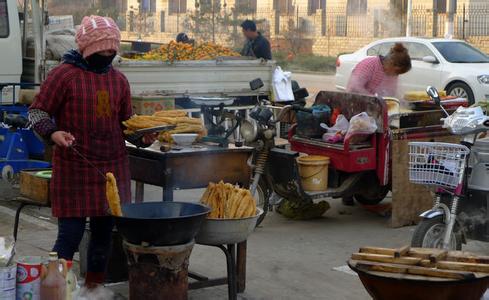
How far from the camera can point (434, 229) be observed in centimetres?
649

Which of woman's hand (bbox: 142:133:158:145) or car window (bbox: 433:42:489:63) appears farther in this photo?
car window (bbox: 433:42:489:63)

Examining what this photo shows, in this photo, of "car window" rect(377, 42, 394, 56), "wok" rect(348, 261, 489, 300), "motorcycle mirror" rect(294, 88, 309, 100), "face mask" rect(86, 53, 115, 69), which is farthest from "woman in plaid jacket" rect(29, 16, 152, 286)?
"car window" rect(377, 42, 394, 56)

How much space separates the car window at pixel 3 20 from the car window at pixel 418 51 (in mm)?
9372

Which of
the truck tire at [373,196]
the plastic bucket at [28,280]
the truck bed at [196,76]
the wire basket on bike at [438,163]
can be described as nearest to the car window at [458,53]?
the truck bed at [196,76]

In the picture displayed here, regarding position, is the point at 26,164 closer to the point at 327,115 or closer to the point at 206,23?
the point at 327,115

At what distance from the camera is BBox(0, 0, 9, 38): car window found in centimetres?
1058

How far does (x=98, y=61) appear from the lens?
16.8ft

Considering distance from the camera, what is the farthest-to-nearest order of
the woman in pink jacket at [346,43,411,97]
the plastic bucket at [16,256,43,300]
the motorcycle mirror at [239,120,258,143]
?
1. the woman in pink jacket at [346,43,411,97]
2. the motorcycle mirror at [239,120,258,143]
3. the plastic bucket at [16,256,43,300]

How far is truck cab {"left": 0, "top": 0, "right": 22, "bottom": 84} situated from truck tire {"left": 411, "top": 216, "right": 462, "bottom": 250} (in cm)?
600

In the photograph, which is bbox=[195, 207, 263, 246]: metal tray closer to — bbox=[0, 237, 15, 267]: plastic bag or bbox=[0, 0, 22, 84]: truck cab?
bbox=[0, 237, 15, 267]: plastic bag

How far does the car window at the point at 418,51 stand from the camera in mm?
17641

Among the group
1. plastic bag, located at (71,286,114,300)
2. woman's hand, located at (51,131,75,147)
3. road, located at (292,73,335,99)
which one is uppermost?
woman's hand, located at (51,131,75,147)

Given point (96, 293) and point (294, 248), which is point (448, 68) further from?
point (96, 293)

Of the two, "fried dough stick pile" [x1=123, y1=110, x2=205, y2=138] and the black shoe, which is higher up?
"fried dough stick pile" [x1=123, y1=110, x2=205, y2=138]
